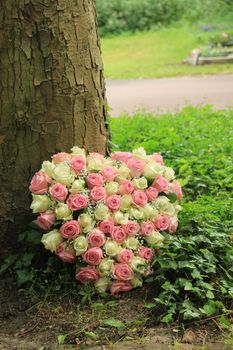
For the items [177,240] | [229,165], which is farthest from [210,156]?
[177,240]

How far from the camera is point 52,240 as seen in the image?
336cm

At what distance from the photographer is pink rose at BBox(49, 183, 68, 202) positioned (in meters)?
3.38

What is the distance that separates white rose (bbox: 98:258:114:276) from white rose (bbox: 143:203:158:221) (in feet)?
1.13

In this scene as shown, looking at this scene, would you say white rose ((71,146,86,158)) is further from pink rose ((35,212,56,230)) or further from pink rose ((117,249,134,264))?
pink rose ((117,249,134,264))

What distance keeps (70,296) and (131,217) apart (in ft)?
1.78

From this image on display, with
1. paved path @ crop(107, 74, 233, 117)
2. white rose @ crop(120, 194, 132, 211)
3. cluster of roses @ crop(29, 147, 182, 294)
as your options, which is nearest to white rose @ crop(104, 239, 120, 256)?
cluster of roses @ crop(29, 147, 182, 294)

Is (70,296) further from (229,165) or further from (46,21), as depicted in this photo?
(229,165)

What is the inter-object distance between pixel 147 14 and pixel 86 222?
47.5 ft

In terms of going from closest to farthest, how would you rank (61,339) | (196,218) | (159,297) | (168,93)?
1. (61,339)
2. (159,297)
3. (196,218)
4. (168,93)

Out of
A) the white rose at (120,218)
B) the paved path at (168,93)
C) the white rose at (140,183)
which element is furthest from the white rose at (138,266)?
the paved path at (168,93)

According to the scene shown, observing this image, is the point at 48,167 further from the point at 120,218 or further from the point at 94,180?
the point at 120,218

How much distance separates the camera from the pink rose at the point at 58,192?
3377mm

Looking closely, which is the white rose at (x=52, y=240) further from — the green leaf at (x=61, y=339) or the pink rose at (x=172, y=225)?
the pink rose at (x=172, y=225)

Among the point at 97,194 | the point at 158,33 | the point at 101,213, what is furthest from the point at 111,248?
the point at 158,33
